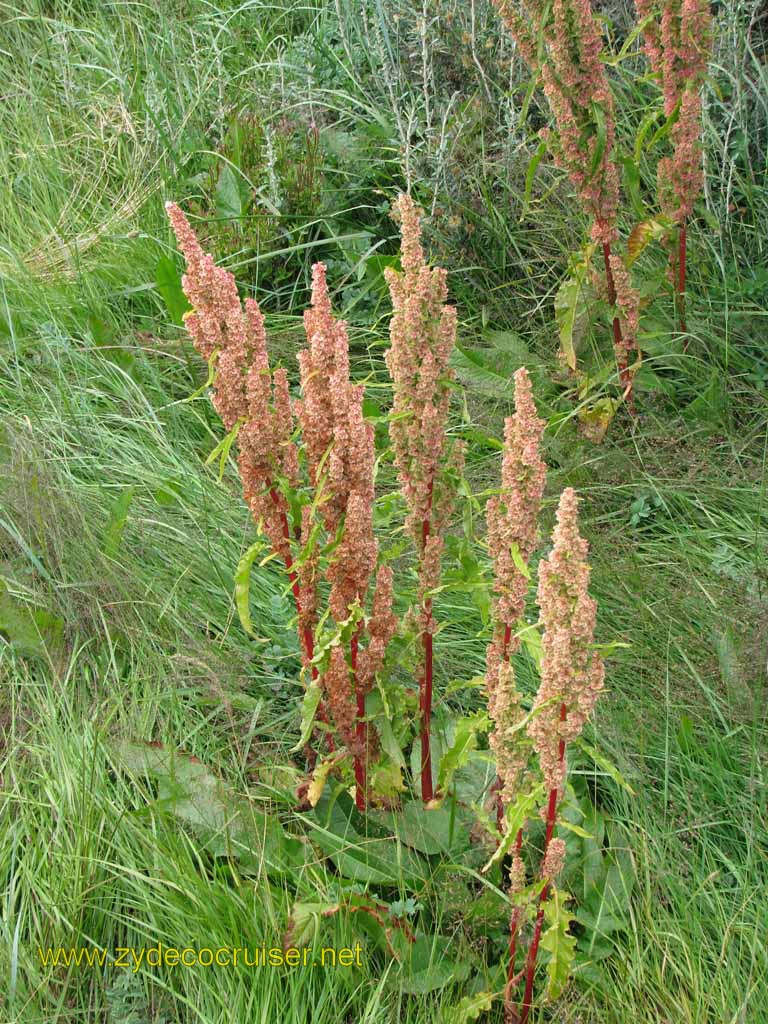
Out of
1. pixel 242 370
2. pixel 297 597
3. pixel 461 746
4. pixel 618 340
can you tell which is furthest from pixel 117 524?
pixel 618 340

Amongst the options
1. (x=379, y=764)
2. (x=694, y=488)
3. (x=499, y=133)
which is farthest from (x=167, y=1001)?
(x=499, y=133)

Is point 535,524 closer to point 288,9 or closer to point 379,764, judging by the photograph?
point 379,764

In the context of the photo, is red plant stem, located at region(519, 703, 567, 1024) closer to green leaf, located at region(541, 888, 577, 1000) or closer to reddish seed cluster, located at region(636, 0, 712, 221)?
green leaf, located at region(541, 888, 577, 1000)

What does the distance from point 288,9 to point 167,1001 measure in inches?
157

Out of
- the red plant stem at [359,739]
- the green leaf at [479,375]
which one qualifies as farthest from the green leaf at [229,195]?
the red plant stem at [359,739]

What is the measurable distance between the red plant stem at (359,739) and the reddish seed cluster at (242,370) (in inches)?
12.4

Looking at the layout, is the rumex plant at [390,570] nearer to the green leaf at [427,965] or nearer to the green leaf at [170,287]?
the green leaf at [427,965]

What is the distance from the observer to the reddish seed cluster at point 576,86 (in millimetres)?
2850

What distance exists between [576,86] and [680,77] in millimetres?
350

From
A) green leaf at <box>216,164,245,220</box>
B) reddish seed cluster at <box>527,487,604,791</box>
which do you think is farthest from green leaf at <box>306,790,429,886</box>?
green leaf at <box>216,164,245,220</box>

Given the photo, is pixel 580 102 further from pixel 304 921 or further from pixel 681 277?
pixel 304 921

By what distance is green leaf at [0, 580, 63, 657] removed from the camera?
278 centimetres

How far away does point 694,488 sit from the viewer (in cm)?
318

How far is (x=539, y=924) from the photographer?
1.90 metres
